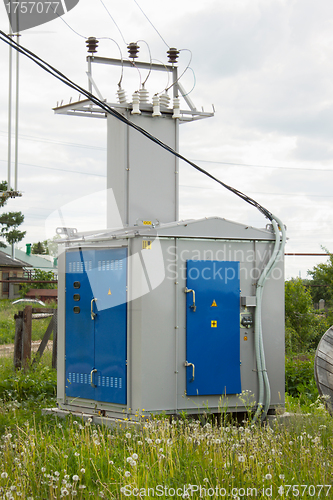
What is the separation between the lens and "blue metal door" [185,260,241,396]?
6.69 m

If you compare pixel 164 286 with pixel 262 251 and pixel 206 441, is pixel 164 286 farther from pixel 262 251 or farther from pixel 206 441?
pixel 206 441

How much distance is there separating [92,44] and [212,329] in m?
4.73

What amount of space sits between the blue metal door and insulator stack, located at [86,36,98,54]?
383 centimetres

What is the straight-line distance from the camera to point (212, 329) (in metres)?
6.80

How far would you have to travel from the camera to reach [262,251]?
7.23 m

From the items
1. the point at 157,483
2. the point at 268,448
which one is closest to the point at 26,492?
the point at 157,483

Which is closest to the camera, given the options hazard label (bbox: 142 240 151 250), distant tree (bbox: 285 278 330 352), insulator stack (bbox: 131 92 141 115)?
hazard label (bbox: 142 240 151 250)

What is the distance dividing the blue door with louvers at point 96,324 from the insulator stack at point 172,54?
11.5 ft

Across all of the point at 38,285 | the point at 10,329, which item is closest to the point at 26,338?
the point at 10,329

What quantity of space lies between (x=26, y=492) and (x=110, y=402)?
296cm

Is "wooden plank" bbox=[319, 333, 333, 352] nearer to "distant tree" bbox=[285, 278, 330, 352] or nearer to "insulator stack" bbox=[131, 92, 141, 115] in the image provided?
"insulator stack" bbox=[131, 92, 141, 115]

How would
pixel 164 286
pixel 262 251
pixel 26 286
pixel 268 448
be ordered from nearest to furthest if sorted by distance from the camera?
pixel 268 448 < pixel 164 286 < pixel 262 251 < pixel 26 286

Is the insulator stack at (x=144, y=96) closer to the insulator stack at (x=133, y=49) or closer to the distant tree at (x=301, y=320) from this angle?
the insulator stack at (x=133, y=49)

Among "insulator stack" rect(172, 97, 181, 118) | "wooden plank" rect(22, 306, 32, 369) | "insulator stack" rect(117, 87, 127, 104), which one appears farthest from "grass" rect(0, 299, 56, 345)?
"insulator stack" rect(172, 97, 181, 118)
